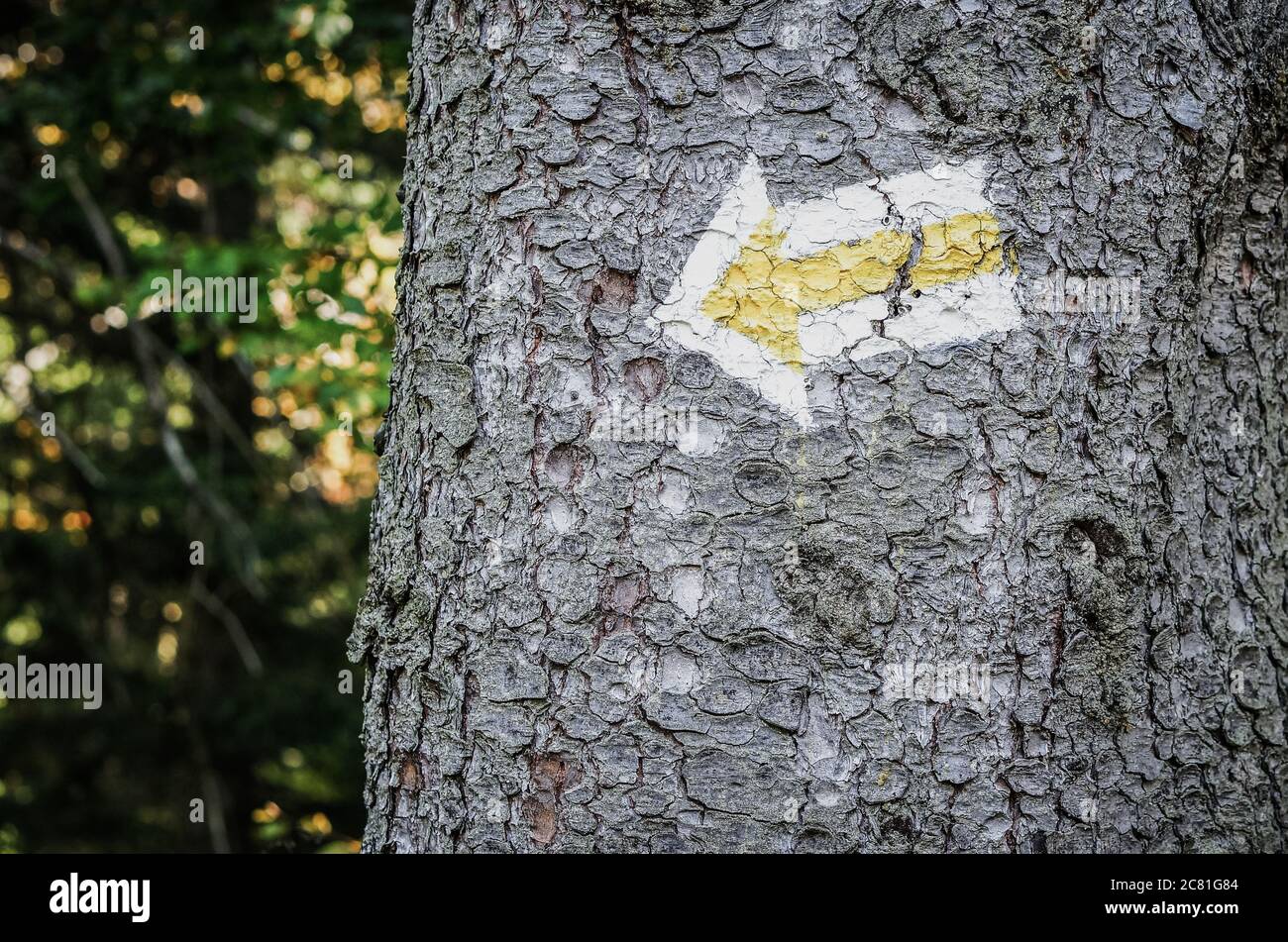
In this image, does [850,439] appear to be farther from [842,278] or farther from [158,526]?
[158,526]

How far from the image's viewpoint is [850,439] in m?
1.24

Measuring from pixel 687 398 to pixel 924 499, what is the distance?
35cm

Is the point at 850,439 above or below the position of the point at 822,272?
below

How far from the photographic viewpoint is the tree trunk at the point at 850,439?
48.4 inches

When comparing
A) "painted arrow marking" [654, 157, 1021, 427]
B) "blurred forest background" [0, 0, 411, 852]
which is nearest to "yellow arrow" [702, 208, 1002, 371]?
"painted arrow marking" [654, 157, 1021, 427]

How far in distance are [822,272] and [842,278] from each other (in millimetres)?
28

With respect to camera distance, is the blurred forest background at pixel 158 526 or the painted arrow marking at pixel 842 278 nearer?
the painted arrow marking at pixel 842 278

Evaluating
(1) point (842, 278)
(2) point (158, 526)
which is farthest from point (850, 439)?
(2) point (158, 526)

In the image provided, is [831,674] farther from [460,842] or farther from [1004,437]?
[460,842]

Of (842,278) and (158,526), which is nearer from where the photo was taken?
(842,278)

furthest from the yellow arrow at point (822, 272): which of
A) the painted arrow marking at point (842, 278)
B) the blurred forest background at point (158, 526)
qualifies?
the blurred forest background at point (158, 526)

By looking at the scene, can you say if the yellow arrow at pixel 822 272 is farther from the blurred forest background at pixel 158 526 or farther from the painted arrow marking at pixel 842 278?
the blurred forest background at pixel 158 526

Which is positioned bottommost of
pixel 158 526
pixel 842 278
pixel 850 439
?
pixel 850 439
